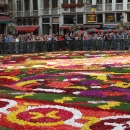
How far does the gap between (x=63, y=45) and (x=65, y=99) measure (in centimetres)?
1872

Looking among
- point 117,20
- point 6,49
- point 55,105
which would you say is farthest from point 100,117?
point 117,20

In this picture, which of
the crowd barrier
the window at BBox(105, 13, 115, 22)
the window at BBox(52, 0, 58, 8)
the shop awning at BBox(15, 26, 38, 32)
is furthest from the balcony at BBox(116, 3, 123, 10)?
the crowd barrier

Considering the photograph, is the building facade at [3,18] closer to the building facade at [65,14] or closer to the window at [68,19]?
the building facade at [65,14]

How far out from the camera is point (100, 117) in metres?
7.96

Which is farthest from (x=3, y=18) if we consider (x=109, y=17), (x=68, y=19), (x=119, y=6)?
(x=119, y=6)

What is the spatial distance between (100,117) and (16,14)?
175 feet

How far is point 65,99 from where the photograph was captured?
31.9ft

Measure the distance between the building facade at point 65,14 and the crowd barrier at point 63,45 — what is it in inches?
707

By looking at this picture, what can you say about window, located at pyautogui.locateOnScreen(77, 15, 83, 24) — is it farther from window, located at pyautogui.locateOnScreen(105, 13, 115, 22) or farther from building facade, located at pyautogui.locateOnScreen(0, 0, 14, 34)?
building facade, located at pyautogui.locateOnScreen(0, 0, 14, 34)

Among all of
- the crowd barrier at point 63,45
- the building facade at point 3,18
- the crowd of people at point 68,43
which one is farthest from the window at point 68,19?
the crowd barrier at point 63,45

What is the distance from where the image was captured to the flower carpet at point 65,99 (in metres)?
7.63

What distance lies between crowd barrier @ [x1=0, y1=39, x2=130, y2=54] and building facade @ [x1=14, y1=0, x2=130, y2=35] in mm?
17960

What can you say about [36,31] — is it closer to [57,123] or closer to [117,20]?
[117,20]

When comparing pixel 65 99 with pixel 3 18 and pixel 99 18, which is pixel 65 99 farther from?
pixel 99 18
